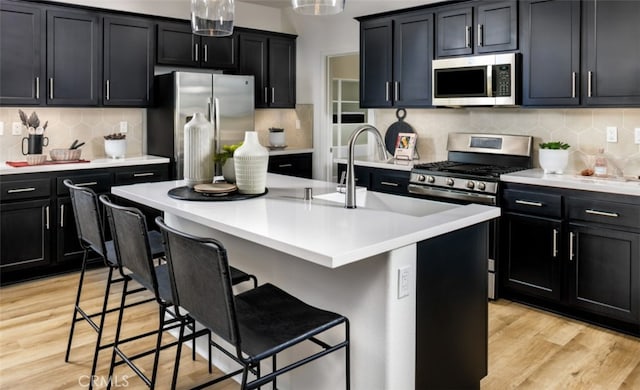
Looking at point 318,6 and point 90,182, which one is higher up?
point 318,6


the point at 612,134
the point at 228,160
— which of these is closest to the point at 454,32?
the point at 612,134

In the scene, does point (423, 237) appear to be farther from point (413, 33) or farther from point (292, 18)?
point (292, 18)

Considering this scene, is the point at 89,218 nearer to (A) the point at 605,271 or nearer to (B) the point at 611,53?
(A) the point at 605,271

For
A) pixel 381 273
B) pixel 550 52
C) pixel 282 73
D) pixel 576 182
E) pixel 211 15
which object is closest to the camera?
pixel 381 273

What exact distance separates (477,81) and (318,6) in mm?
1991

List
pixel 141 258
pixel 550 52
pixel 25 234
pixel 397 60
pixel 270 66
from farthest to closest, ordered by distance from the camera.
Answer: pixel 270 66 → pixel 397 60 → pixel 25 234 → pixel 550 52 → pixel 141 258

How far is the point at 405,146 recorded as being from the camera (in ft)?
16.0

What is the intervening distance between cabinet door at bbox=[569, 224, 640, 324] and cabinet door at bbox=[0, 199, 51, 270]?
3924 millimetres

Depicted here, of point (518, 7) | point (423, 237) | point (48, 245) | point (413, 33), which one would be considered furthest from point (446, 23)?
point (48, 245)

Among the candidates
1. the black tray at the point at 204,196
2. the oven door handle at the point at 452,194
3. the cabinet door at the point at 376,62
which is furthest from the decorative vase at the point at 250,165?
the cabinet door at the point at 376,62

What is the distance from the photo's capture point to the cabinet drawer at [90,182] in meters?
4.16

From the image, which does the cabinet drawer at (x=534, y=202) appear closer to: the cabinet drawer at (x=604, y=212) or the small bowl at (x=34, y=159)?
the cabinet drawer at (x=604, y=212)

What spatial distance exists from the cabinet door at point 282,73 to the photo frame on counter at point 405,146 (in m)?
1.65

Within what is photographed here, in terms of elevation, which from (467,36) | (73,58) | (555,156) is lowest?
(555,156)
